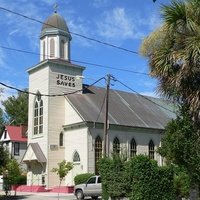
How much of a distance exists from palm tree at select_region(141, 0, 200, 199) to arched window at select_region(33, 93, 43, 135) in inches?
1559

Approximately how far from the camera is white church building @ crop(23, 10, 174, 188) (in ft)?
168

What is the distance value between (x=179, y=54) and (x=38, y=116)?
41389 millimetres

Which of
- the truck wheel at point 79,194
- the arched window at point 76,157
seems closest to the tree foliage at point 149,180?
the truck wheel at point 79,194

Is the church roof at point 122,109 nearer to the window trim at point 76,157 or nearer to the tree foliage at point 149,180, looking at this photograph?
the window trim at point 76,157

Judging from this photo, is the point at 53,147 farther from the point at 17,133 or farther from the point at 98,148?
the point at 17,133

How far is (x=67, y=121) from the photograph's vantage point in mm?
53562

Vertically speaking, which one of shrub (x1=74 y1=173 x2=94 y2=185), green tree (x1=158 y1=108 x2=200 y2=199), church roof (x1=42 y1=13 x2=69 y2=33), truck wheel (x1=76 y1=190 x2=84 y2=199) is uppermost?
church roof (x1=42 y1=13 x2=69 y2=33)

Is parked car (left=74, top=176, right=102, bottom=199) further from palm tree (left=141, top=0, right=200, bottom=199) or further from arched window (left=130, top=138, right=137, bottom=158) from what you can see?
palm tree (left=141, top=0, right=200, bottom=199)

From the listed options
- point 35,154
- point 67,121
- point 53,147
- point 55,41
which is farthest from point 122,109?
point 35,154

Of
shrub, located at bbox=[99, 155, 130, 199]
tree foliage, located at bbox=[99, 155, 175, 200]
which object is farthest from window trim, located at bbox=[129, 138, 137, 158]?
tree foliage, located at bbox=[99, 155, 175, 200]

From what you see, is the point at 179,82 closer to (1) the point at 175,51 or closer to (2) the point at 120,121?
(1) the point at 175,51

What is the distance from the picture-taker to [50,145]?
5278cm

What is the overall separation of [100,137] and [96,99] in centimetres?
600

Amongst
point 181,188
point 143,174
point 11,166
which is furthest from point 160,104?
point 143,174
